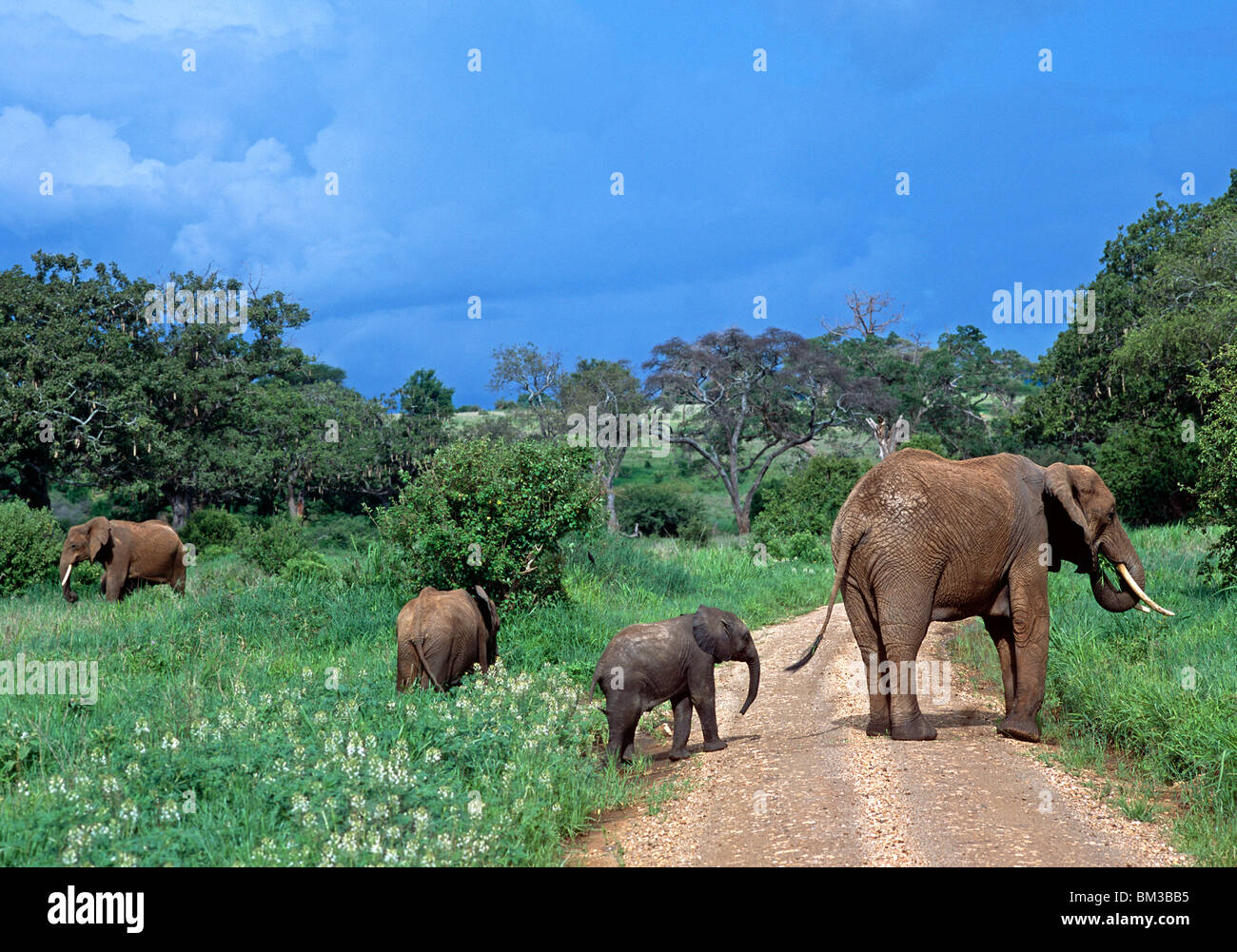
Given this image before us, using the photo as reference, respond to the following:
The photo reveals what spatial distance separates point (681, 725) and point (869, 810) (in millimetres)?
2353

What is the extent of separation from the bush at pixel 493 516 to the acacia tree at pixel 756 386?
2842cm

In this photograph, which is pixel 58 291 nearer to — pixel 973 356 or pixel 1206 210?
pixel 1206 210

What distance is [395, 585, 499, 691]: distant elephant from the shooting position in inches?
365

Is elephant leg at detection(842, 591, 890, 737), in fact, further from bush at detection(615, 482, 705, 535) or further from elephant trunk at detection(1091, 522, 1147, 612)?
bush at detection(615, 482, 705, 535)

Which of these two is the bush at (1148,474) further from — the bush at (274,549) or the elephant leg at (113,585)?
the elephant leg at (113,585)

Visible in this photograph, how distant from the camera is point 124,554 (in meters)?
19.9

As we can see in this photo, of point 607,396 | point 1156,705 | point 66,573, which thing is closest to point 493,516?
point 1156,705

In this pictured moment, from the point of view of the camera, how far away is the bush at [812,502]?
97.2 ft

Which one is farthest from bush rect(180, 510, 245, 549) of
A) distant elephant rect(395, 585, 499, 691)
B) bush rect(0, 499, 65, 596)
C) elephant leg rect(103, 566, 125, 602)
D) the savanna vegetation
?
distant elephant rect(395, 585, 499, 691)

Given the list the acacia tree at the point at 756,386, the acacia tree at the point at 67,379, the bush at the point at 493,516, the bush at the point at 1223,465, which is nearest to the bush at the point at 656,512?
the acacia tree at the point at 756,386

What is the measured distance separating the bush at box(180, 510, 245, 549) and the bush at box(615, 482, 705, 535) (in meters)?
16.2

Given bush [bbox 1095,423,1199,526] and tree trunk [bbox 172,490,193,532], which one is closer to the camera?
bush [bbox 1095,423,1199,526]

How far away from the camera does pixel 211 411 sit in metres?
36.7
